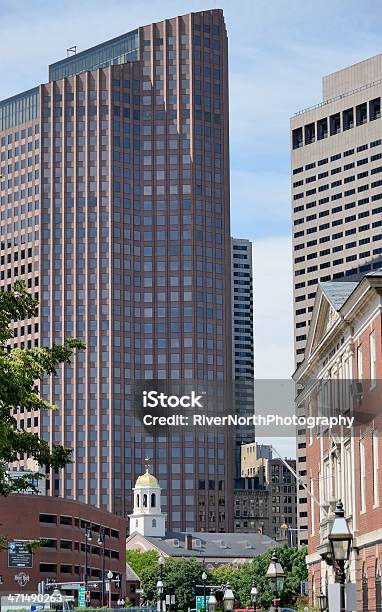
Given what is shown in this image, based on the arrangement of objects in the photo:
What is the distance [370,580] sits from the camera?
57406 millimetres

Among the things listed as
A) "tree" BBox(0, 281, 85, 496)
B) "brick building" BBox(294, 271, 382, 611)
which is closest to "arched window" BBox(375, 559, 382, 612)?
"brick building" BBox(294, 271, 382, 611)

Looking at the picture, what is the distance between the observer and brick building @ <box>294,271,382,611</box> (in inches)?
2222

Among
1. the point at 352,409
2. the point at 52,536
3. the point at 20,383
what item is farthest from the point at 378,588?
the point at 52,536

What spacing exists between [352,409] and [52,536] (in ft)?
358

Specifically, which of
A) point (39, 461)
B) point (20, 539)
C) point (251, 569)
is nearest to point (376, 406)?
point (39, 461)

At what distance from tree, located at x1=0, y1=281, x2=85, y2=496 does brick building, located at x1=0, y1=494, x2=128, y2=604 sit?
114 metres

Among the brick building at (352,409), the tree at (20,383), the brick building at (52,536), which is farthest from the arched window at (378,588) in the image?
the brick building at (52,536)

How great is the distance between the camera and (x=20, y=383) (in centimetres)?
3691

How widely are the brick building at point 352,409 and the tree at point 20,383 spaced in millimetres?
16731

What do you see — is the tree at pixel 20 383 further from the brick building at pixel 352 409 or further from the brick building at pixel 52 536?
the brick building at pixel 52 536

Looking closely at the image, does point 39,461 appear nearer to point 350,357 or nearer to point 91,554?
point 350,357

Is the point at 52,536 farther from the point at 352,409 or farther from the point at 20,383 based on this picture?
the point at 20,383

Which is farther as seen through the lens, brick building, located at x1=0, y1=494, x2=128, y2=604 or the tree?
brick building, located at x1=0, y1=494, x2=128, y2=604

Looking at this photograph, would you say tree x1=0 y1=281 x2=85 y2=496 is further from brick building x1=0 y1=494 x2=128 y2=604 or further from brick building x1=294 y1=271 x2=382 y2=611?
brick building x1=0 y1=494 x2=128 y2=604
